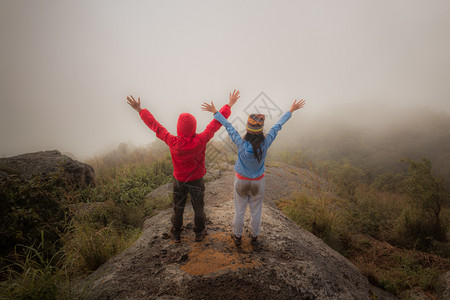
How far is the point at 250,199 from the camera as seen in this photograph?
306 cm

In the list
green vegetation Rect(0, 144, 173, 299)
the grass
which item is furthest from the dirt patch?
the grass

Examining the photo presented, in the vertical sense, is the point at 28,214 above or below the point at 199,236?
above

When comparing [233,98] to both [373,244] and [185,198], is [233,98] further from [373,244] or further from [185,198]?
[373,244]

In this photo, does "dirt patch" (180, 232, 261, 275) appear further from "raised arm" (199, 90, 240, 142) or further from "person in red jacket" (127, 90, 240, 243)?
"raised arm" (199, 90, 240, 142)

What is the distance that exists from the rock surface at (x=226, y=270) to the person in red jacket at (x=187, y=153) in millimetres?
439

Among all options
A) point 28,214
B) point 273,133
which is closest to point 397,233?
point 273,133

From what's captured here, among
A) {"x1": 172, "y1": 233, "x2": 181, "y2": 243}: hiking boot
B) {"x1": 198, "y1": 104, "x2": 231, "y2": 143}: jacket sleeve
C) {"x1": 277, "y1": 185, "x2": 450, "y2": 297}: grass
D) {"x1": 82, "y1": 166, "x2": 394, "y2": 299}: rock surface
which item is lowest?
{"x1": 277, "y1": 185, "x2": 450, "y2": 297}: grass

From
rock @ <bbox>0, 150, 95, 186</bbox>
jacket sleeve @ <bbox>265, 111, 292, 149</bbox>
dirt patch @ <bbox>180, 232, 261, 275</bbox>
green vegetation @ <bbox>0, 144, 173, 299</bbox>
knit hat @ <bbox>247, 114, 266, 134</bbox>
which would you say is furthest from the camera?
rock @ <bbox>0, 150, 95, 186</bbox>

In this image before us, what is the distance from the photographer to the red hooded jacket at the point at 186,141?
9.44 feet

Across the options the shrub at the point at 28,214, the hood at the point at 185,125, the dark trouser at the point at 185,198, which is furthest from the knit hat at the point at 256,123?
the shrub at the point at 28,214

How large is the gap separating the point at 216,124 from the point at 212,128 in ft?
0.33

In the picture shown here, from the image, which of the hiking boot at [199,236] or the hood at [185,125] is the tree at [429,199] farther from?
the hood at [185,125]

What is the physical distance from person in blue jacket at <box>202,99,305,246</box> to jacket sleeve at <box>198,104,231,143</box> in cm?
14

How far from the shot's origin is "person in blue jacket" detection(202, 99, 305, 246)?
2.75 meters
